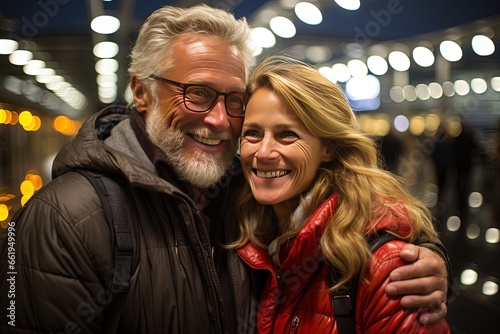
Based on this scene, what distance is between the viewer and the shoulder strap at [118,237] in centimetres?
151

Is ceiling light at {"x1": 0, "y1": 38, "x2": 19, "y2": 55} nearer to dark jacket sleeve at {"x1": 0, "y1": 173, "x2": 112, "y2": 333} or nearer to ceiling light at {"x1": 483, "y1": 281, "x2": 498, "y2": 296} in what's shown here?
dark jacket sleeve at {"x1": 0, "y1": 173, "x2": 112, "y2": 333}

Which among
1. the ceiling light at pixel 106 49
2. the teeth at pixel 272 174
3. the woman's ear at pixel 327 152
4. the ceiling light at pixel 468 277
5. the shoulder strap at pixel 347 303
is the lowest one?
the ceiling light at pixel 468 277

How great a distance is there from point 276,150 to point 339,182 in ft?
1.11

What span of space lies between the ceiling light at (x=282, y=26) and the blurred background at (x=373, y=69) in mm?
Result: 14

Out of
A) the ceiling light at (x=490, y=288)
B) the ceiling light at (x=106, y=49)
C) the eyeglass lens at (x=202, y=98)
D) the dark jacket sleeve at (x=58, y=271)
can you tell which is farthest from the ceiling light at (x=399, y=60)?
the dark jacket sleeve at (x=58, y=271)

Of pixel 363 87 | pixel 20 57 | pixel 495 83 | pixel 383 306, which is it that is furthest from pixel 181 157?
pixel 363 87

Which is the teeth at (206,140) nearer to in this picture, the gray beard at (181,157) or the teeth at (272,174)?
the gray beard at (181,157)

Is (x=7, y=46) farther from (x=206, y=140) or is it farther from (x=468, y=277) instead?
(x=468, y=277)

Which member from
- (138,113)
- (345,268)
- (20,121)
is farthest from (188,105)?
(20,121)

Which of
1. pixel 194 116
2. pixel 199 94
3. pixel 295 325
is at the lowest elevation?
pixel 295 325

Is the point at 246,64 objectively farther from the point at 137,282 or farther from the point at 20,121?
the point at 20,121

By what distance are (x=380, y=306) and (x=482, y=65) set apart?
999 centimetres

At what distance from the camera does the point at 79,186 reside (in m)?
1.60

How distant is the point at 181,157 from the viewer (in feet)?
6.31
